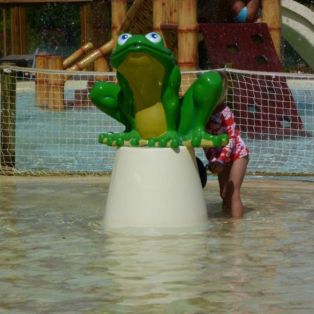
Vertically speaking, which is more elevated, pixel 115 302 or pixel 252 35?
pixel 252 35

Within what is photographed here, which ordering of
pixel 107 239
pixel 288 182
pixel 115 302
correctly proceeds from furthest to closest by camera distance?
pixel 288 182
pixel 107 239
pixel 115 302

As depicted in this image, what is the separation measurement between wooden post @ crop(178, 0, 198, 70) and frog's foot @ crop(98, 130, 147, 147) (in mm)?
6621

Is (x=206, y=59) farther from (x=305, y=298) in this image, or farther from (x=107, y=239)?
(x=305, y=298)

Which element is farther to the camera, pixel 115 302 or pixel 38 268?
pixel 38 268

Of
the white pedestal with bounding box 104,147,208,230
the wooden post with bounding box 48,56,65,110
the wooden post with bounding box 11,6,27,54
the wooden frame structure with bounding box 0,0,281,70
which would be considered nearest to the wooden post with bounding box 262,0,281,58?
the wooden frame structure with bounding box 0,0,281,70

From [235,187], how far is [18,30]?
18.4 meters

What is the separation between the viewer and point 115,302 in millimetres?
4984

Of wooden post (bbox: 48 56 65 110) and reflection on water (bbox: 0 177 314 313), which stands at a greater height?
wooden post (bbox: 48 56 65 110)

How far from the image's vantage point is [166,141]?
6.89 meters

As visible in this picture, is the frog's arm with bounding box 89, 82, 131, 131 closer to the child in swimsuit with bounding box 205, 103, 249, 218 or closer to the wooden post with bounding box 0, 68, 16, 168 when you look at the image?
the child in swimsuit with bounding box 205, 103, 249, 218

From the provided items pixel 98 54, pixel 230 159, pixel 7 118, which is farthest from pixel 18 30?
pixel 230 159

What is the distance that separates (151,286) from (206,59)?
438 inches

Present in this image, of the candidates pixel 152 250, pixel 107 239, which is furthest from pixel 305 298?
pixel 107 239

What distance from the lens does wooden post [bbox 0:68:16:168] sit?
33.5 ft
